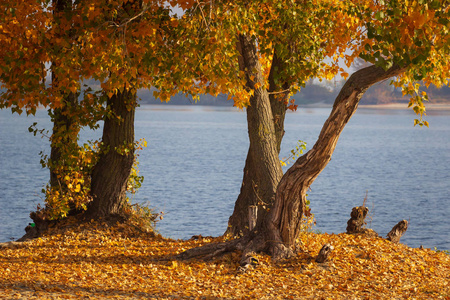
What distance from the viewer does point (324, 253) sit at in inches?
296

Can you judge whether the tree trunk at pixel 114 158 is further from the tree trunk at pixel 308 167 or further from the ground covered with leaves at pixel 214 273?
the tree trunk at pixel 308 167

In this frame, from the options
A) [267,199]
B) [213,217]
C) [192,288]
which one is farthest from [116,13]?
[213,217]

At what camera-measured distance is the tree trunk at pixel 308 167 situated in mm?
7168

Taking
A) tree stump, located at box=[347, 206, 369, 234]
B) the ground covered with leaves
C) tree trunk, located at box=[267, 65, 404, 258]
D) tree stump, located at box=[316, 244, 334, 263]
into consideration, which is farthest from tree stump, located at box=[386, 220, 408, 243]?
tree trunk, located at box=[267, 65, 404, 258]

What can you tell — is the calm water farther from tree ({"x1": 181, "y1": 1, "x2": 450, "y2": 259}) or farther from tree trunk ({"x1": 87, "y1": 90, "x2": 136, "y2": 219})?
tree ({"x1": 181, "y1": 1, "x2": 450, "y2": 259})

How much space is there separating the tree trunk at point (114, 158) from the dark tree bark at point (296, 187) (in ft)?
8.81

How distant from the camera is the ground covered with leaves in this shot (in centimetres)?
652

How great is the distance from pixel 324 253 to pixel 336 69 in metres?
3.85

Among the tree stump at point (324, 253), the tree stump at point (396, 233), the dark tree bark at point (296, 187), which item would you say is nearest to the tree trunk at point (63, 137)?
the dark tree bark at point (296, 187)

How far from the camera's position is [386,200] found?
24.8m

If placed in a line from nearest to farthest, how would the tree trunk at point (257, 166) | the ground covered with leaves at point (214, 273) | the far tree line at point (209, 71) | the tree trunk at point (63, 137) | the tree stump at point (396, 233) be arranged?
the ground covered with leaves at point (214, 273)
the far tree line at point (209, 71)
the tree trunk at point (257, 166)
the tree stump at point (396, 233)
the tree trunk at point (63, 137)

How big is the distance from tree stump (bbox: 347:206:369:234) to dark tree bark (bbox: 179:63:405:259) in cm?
198

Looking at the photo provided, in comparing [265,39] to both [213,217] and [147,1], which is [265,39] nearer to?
[147,1]

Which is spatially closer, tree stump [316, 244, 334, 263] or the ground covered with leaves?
the ground covered with leaves
